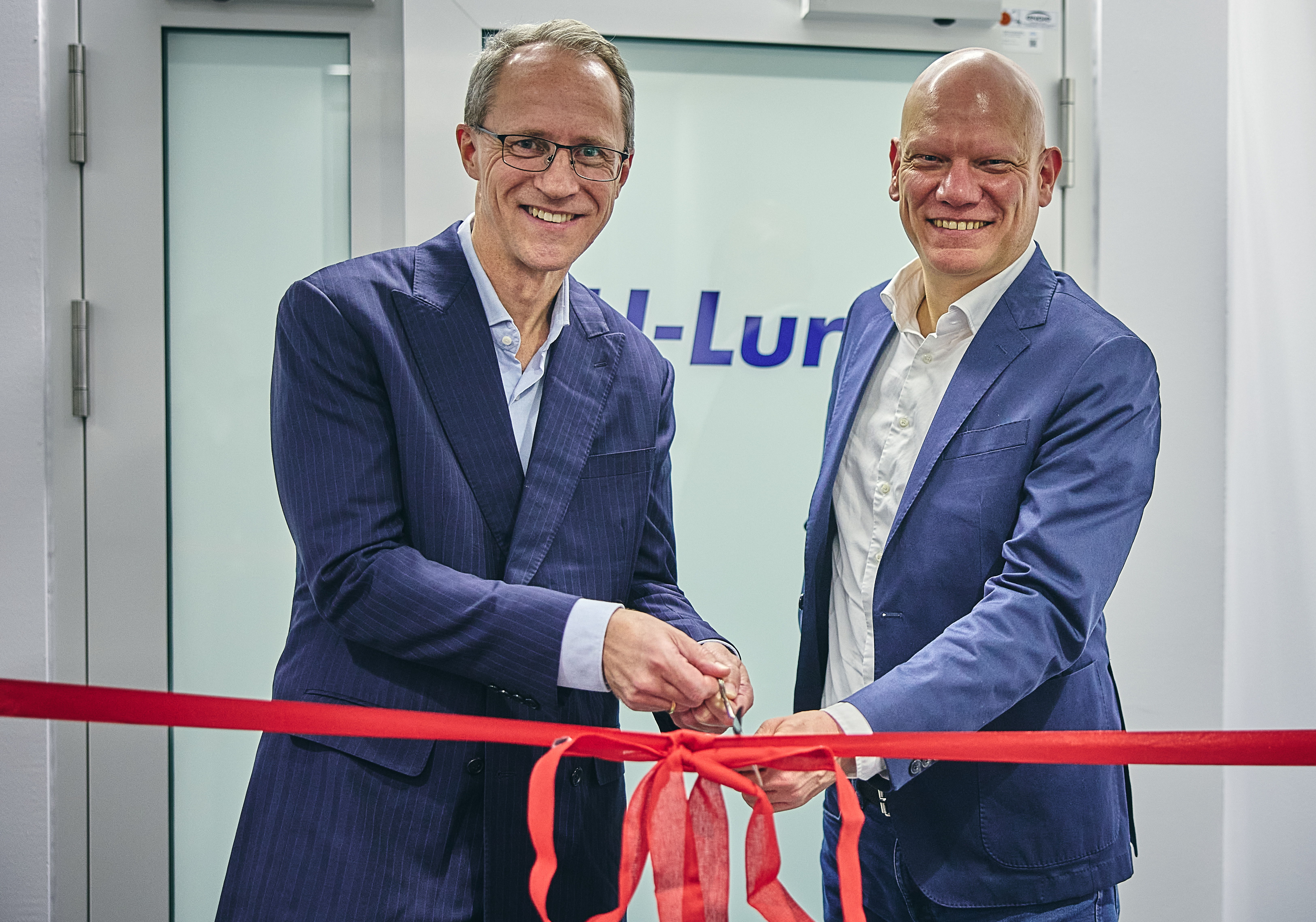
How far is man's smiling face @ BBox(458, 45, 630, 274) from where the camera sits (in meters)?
1.89

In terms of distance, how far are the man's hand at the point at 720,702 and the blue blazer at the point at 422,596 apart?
3.7 inches

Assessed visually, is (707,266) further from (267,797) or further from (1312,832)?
(1312,832)

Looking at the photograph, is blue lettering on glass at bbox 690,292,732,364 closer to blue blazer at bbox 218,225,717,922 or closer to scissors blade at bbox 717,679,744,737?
blue blazer at bbox 218,225,717,922

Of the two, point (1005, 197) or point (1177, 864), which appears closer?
point (1005, 197)

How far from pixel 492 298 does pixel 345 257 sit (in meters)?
0.90

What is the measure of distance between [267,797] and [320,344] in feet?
2.49

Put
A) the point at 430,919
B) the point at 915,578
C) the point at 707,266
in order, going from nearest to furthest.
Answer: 1. the point at 430,919
2. the point at 915,578
3. the point at 707,266

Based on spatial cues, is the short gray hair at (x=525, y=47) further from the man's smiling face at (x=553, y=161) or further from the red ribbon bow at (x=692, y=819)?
the red ribbon bow at (x=692, y=819)

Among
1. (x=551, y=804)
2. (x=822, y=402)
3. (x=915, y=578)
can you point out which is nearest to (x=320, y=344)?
(x=551, y=804)

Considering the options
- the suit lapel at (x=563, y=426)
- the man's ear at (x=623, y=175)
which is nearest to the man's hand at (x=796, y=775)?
the suit lapel at (x=563, y=426)

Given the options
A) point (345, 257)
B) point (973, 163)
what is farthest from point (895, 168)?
point (345, 257)

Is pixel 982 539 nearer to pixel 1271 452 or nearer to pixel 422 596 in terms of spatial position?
pixel 422 596

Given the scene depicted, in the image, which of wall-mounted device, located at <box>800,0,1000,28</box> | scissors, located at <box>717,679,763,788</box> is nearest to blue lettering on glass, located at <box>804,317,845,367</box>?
wall-mounted device, located at <box>800,0,1000,28</box>

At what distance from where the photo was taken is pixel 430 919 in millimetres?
1679
